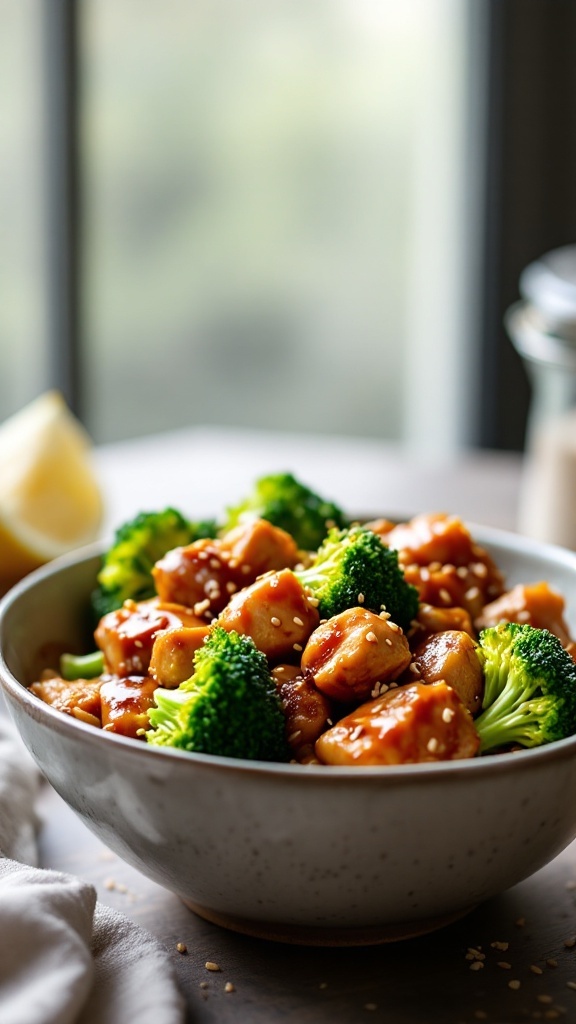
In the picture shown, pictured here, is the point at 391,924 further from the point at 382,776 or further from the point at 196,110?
the point at 196,110

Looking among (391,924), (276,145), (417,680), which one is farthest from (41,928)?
(276,145)

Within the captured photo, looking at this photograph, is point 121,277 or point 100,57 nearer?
point 100,57

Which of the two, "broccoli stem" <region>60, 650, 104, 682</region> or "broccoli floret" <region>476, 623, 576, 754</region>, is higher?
"broccoli floret" <region>476, 623, 576, 754</region>

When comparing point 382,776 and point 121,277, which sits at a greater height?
point 382,776

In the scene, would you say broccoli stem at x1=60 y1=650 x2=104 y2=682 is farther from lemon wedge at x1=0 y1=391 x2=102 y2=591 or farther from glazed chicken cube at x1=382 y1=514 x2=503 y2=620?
lemon wedge at x1=0 y1=391 x2=102 y2=591

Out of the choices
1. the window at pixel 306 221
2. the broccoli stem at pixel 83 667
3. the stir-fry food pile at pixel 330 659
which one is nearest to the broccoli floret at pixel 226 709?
the stir-fry food pile at pixel 330 659

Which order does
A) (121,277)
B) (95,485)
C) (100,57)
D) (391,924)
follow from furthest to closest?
(121,277)
(100,57)
(95,485)
(391,924)

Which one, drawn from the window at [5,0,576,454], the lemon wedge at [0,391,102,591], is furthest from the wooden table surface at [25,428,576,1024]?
the window at [5,0,576,454]
